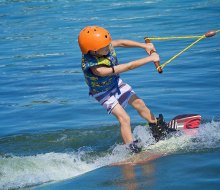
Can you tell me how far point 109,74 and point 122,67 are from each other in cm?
22

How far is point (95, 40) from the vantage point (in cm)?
888

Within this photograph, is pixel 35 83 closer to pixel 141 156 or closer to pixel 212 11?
pixel 141 156

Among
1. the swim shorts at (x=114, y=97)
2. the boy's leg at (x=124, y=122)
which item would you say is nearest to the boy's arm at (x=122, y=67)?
the swim shorts at (x=114, y=97)

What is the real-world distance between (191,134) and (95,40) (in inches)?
75.6

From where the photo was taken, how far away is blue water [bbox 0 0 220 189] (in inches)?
321

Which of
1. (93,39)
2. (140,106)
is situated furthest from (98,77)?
(140,106)

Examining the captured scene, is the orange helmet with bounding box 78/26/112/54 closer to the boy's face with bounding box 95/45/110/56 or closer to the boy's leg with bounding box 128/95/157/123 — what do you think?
the boy's face with bounding box 95/45/110/56

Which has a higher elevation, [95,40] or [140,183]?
[95,40]

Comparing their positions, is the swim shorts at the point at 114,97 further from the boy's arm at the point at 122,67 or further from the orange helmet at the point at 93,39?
the orange helmet at the point at 93,39

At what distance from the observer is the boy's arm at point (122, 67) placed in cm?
883

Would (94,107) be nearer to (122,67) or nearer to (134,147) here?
(134,147)

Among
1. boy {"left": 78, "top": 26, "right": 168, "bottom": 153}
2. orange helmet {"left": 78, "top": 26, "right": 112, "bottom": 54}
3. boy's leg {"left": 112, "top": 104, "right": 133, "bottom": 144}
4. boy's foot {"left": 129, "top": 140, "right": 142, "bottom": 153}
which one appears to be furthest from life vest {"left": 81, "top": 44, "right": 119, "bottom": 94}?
boy's foot {"left": 129, "top": 140, "right": 142, "bottom": 153}

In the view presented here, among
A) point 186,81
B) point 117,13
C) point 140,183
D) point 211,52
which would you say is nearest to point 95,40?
point 140,183

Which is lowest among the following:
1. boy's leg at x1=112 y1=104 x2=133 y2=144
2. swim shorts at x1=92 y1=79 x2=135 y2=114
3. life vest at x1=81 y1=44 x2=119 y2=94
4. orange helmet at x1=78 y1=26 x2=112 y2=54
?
boy's leg at x1=112 y1=104 x2=133 y2=144
